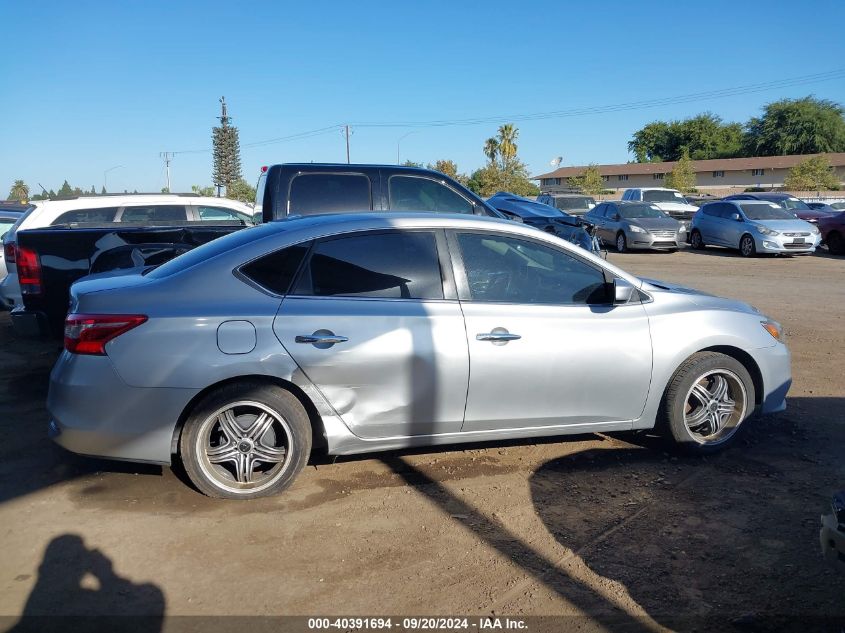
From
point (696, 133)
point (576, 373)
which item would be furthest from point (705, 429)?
point (696, 133)

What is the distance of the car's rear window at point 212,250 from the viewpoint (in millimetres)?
4113

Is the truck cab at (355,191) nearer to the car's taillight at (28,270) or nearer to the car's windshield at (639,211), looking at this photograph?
the car's taillight at (28,270)

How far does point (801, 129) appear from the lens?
76812 mm

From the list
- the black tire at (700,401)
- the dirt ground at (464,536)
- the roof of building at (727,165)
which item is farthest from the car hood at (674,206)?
the roof of building at (727,165)

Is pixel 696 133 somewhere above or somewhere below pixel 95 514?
above

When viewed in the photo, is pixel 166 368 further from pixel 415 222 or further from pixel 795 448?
pixel 795 448

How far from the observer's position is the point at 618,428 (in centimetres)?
450

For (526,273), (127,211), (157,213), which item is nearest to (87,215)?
(127,211)

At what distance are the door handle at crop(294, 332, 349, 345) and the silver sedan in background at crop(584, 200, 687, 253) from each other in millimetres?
18285

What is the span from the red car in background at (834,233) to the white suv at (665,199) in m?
6.35

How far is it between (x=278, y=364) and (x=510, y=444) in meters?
1.92

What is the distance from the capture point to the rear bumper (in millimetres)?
5820

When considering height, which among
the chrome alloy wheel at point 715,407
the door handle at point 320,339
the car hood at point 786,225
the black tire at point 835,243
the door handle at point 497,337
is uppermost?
the door handle at point 320,339

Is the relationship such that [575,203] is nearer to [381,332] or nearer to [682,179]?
[381,332]
